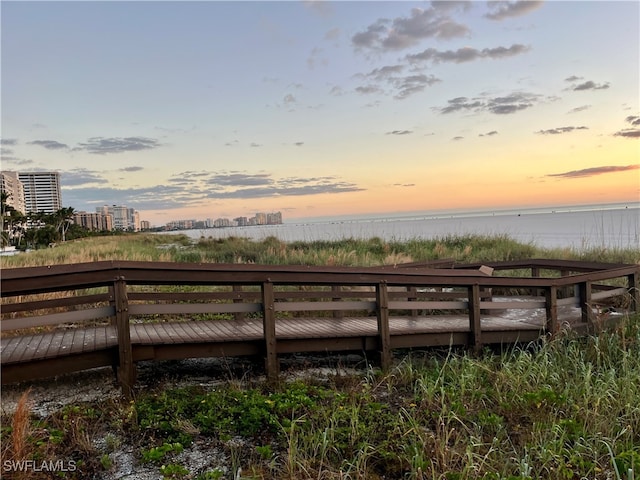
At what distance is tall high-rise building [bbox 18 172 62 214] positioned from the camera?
151 meters

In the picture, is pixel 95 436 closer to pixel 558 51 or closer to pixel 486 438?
pixel 486 438

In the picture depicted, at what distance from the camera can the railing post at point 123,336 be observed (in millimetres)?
4242

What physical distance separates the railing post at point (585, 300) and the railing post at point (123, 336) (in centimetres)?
570

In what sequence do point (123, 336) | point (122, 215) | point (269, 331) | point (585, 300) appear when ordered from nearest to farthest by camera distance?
1. point (123, 336)
2. point (269, 331)
3. point (585, 300)
4. point (122, 215)

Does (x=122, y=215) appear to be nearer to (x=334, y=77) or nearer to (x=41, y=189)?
(x=41, y=189)

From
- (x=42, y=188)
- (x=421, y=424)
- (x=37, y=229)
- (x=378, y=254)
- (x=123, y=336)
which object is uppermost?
(x=42, y=188)

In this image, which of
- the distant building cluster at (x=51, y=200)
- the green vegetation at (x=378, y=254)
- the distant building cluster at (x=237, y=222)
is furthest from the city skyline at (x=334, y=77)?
the distant building cluster at (x=51, y=200)

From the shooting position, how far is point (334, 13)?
11898 millimetres

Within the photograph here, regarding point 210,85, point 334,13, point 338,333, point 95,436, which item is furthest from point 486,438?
point 210,85

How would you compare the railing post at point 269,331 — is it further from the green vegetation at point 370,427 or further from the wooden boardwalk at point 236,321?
the green vegetation at point 370,427

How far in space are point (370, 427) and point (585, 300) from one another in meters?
4.30

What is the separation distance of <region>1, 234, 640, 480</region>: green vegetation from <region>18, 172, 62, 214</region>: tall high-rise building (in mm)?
169143

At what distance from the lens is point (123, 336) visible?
14.1 ft

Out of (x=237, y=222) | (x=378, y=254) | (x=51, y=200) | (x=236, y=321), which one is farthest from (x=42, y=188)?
(x=236, y=321)
